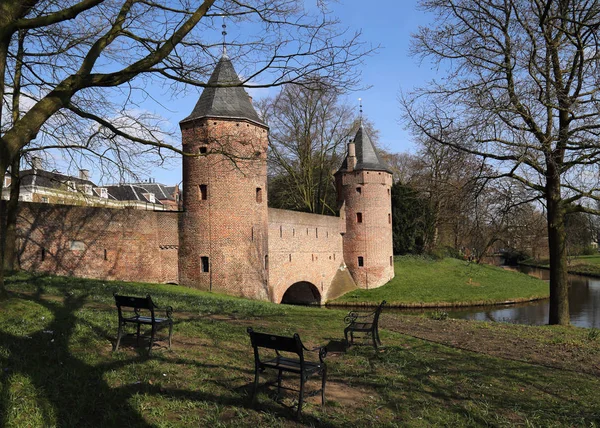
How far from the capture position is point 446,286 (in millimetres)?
27141

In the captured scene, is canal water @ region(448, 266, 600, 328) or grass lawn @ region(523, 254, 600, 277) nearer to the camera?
canal water @ region(448, 266, 600, 328)

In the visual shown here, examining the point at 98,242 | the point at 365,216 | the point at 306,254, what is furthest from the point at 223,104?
the point at 365,216

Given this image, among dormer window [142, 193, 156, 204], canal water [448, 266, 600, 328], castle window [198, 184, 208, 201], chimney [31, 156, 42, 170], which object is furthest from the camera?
dormer window [142, 193, 156, 204]

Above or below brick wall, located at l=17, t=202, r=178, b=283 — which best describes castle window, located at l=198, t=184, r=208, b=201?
above

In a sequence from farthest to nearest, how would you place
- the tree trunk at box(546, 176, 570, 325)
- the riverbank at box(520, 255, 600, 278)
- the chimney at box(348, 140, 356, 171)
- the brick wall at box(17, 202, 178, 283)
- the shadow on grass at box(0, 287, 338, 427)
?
the riverbank at box(520, 255, 600, 278), the chimney at box(348, 140, 356, 171), the brick wall at box(17, 202, 178, 283), the tree trunk at box(546, 176, 570, 325), the shadow on grass at box(0, 287, 338, 427)

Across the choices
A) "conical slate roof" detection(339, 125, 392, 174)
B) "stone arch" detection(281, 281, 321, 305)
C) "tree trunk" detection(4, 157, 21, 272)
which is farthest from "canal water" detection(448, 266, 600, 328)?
"tree trunk" detection(4, 157, 21, 272)

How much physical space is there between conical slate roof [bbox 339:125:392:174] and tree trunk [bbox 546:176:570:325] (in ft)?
52.0

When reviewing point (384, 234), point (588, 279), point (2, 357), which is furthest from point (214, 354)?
point (588, 279)

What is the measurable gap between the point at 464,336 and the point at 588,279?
32.7 meters

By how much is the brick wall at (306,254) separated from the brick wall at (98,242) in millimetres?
4627

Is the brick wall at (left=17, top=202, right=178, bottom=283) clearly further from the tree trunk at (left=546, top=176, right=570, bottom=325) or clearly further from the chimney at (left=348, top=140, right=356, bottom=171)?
the chimney at (left=348, top=140, right=356, bottom=171)

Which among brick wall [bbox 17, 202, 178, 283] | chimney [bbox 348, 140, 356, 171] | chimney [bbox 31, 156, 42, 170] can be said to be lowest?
brick wall [bbox 17, 202, 178, 283]

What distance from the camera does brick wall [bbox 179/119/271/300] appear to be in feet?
52.8

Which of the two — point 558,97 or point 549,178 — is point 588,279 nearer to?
point 549,178
